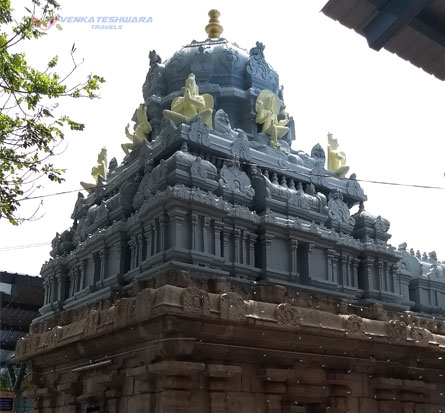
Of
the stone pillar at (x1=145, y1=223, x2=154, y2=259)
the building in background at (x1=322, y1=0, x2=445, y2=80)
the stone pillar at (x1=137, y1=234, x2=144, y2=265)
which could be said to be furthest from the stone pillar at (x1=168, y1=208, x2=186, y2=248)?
the building in background at (x1=322, y1=0, x2=445, y2=80)

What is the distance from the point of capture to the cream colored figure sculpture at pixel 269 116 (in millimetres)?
24266

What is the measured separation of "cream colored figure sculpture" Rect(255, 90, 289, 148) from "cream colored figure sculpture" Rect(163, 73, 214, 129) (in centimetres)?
277

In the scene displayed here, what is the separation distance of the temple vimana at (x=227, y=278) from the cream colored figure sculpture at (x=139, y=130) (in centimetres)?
9

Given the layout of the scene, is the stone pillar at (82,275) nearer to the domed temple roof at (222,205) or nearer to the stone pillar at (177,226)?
the domed temple roof at (222,205)

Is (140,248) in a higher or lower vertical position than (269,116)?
lower

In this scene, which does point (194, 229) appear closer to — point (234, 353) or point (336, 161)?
point (234, 353)

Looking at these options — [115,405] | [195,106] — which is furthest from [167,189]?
[115,405]

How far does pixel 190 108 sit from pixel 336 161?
24.2 feet

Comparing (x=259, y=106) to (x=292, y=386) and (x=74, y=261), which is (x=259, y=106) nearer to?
(x=74, y=261)

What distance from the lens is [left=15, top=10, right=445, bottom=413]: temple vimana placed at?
12688 millimetres

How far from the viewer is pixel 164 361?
12039mm

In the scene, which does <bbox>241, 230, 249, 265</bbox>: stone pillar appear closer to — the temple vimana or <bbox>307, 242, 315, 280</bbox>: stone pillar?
the temple vimana

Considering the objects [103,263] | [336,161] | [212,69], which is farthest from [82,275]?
[336,161]

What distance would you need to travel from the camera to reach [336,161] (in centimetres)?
2572
